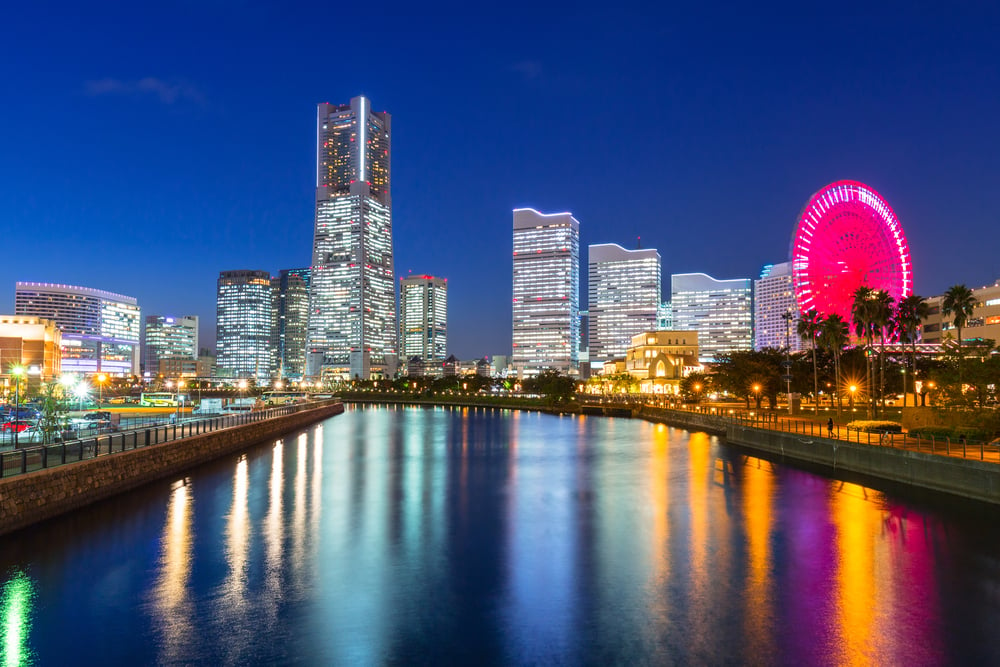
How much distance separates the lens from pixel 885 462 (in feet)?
126

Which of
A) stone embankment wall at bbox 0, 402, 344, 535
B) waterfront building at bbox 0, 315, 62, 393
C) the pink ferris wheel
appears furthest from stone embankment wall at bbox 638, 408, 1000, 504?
waterfront building at bbox 0, 315, 62, 393

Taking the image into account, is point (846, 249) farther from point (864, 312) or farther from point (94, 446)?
point (94, 446)

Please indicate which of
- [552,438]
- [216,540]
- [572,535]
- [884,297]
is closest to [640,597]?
[572,535]

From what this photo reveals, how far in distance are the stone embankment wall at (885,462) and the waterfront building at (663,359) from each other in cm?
10369

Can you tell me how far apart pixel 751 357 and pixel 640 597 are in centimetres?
7923

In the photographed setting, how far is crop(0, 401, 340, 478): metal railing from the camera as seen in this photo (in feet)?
81.6

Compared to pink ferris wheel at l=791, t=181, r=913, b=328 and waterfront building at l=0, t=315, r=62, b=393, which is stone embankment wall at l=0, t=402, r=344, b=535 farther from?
waterfront building at l=0, t=315, r=62, b=393

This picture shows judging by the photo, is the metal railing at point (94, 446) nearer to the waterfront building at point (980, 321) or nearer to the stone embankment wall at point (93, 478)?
the stone embankment wall at point (93, 478)

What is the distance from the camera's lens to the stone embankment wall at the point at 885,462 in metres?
31.0

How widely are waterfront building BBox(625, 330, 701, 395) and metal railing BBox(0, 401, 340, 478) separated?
12372 centimetres

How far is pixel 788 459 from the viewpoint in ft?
164

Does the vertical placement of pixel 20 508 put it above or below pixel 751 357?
below

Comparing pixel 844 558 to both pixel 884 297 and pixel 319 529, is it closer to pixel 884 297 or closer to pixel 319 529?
pixel 319 529

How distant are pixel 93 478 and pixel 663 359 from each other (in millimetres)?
151688
